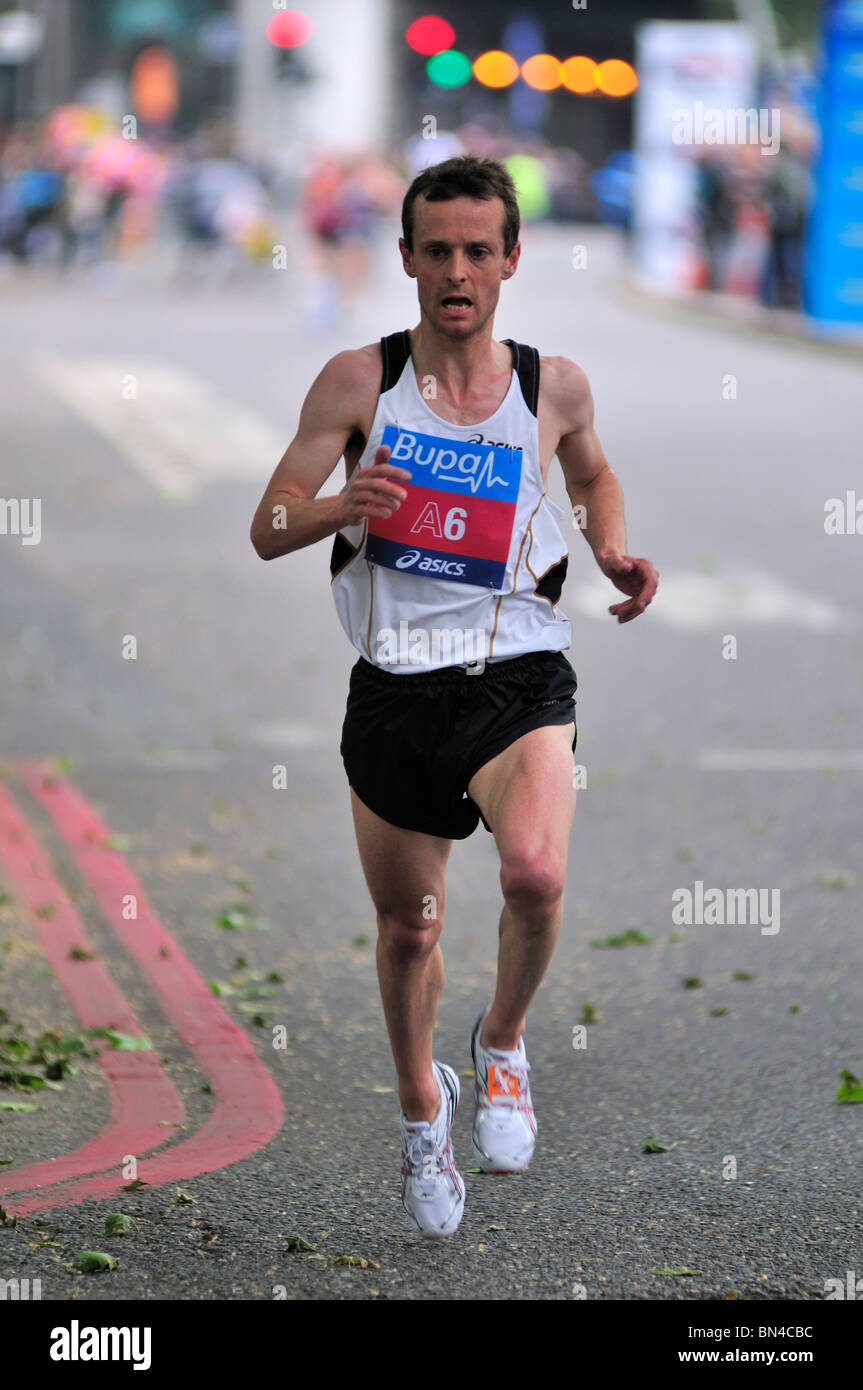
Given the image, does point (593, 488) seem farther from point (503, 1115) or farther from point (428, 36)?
point (428, 36)

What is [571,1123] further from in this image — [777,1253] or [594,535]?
[594,535]

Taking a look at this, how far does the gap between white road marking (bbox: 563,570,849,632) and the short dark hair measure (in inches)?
298

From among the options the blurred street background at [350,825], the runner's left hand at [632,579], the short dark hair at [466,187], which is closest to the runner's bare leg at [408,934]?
the blurred street background at [350,825]

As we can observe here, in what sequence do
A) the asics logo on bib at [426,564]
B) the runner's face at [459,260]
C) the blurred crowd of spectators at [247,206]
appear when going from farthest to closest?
the blurred crowd of spectators at [247,206], the asics logo on bib at [426,564], the runner's face at [459,260]

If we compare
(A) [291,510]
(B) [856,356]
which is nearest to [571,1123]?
(A) [291,510]

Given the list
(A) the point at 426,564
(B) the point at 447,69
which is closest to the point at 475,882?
(A) the point at 426,564

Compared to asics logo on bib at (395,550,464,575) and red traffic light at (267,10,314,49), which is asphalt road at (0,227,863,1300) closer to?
asics logo on bib at (395,550,464,575)

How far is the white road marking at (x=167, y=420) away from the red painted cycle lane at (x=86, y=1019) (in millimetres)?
8291

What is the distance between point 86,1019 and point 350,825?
244 centimetres

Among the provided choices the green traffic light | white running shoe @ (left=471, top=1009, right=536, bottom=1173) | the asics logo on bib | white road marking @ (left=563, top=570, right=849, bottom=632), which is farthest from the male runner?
the green traffic light

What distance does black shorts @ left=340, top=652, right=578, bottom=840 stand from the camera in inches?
162

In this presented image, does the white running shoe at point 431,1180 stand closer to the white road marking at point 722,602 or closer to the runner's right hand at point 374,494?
the runner's right hand at point 374,494

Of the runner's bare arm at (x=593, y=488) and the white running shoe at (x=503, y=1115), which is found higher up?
the runner's bare arm at (x=593, y=488)

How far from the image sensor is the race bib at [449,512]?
4.05 meters
